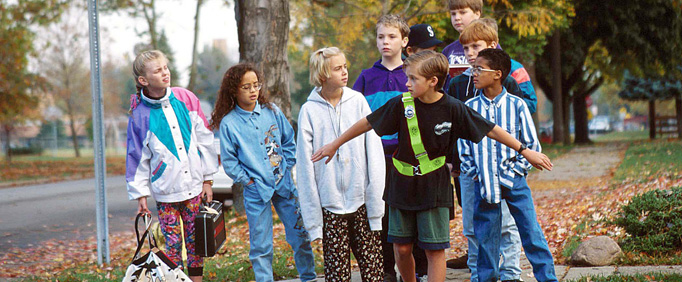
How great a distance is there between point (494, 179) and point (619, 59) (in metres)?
24.2

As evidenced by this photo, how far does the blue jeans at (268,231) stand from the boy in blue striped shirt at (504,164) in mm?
1287

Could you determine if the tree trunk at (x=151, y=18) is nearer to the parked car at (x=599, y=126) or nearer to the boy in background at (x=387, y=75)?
the boy in background at (x=387, y=75)

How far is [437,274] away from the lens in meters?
4.01

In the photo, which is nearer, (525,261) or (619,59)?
(525,261)

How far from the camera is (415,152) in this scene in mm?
3863

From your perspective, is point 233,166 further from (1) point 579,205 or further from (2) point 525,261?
(1) point 579,205

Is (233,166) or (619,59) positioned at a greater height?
(619,59)

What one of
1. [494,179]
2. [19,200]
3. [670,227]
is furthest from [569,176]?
[19,200]

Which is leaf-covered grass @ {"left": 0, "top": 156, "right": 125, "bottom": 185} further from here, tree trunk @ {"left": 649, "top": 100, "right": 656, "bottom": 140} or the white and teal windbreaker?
tree trunk @ {"left": 649, "top": 100, "right": 656, "bottom": 140}

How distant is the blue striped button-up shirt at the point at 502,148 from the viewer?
411 centimetres

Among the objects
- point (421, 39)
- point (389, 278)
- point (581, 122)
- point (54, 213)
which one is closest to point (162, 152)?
point (389, 278)

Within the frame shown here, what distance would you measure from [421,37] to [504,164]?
136 cm

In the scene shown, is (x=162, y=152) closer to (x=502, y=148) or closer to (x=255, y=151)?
(x=255, y=151)

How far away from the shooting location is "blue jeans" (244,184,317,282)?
455 cm
